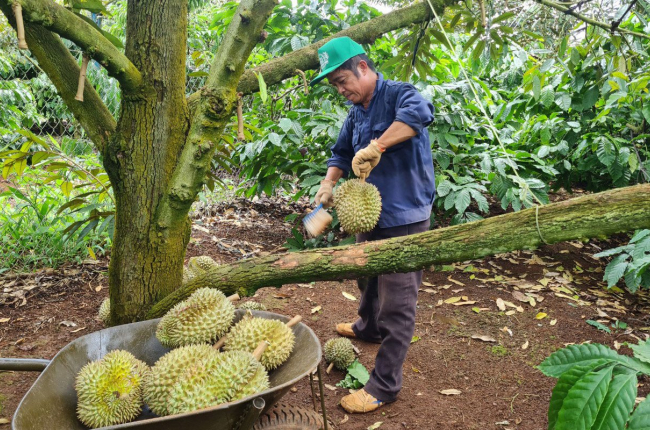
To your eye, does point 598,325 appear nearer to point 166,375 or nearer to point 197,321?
point 197,321

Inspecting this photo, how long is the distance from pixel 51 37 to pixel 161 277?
3.53ft

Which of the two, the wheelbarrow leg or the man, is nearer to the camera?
the wheelbarrow leg

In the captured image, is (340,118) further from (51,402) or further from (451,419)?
(51,402)

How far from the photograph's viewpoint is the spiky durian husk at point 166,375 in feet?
4.37

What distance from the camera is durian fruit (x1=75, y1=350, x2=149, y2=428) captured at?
132 cm

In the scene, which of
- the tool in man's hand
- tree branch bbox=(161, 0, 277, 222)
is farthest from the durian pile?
the tool in man's hand

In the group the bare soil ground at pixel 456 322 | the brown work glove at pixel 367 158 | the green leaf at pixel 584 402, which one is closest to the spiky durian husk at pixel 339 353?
the bare soil ground at pixel 456 322

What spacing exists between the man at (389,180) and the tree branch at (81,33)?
0.97 m

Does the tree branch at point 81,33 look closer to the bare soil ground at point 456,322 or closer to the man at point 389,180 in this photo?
the man at point 389,180

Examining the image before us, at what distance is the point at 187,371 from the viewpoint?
1316mm

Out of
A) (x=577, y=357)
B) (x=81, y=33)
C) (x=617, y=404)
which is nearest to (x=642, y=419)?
(x=617, y=404)

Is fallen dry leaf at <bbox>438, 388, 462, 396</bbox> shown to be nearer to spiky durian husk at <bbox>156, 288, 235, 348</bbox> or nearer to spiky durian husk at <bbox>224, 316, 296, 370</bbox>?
spiky durian husk at <bbox>224, 316, 296, 370</bbox>

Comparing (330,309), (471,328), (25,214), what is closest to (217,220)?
(25,214)

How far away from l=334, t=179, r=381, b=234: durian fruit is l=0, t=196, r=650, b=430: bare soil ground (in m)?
1.04
